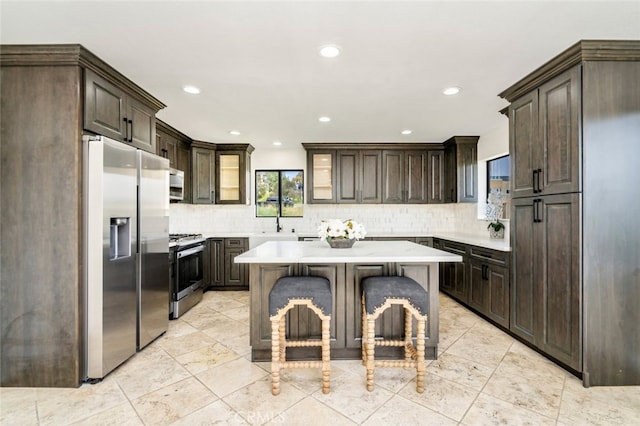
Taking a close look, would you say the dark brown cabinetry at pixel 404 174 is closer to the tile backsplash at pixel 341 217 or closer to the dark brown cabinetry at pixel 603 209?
the tile backsplash at pixel 341 217

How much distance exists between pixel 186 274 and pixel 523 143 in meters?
4.12

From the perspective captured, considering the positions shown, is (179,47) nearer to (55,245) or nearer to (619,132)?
(55,245)

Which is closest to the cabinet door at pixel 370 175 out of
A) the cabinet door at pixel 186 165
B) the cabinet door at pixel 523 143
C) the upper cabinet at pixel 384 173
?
the upper cabinet at pixel 384 173

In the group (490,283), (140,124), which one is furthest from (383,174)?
(140,124)

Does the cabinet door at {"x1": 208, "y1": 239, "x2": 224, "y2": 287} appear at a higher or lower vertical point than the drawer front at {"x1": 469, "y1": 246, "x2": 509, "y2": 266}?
lower

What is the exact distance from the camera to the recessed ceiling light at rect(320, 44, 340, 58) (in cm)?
211

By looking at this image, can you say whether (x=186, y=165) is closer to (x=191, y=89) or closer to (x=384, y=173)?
(x=191, y=89)

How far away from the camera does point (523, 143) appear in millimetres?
2783

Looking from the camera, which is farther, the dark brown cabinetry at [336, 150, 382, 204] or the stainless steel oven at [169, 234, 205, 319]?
the dark brown cabinetry at [336, 150, 382, 204]

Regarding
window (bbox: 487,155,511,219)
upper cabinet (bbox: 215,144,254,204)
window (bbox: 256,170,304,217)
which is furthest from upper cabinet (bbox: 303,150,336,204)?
window (bbox: 487,155,511,219)

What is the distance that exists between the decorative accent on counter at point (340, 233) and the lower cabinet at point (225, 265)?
2451 millimetres

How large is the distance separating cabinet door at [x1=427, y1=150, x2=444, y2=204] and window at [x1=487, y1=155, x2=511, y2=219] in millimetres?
741

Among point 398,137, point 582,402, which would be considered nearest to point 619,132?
point 582,402

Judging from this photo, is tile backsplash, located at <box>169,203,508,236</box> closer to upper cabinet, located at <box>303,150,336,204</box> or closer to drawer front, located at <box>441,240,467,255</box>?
upper cabinet, located at <box>303,150,336,204</box>
